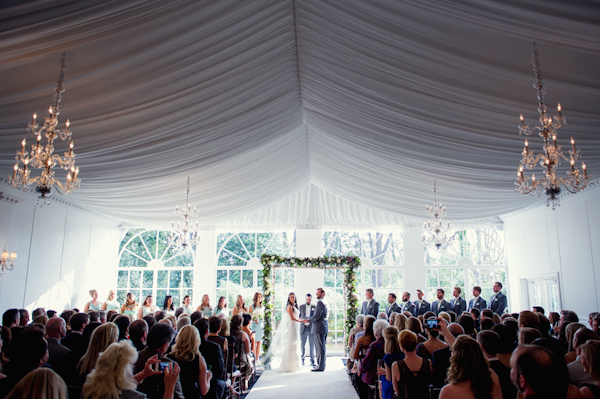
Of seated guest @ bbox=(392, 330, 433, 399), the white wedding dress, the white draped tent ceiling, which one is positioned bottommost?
the white wedding dress

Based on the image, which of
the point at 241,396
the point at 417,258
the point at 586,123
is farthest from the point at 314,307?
the point at 586,123

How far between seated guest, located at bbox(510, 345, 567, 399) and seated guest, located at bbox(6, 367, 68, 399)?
7.35ft

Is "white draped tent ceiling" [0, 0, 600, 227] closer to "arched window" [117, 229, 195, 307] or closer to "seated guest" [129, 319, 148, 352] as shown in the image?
"seated guest" [129, 319, 148, 352]

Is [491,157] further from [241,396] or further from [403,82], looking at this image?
[241,396]

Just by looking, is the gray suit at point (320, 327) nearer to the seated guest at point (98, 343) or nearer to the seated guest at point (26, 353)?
the seated guest at point (98, 343)

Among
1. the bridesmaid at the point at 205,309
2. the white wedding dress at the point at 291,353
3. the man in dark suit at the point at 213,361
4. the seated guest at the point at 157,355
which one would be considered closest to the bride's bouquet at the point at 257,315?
the bridesmaid at the point at 205,309

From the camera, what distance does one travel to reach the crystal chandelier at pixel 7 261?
8578 mm

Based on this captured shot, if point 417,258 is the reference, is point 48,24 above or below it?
above

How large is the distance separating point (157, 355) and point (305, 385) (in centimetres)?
559

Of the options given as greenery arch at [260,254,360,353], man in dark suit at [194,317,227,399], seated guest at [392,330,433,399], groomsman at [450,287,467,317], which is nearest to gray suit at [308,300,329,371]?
greenery arch at [260,254,360,353]

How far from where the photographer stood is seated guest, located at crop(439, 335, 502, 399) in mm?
2799

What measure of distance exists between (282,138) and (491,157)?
14.5 feet

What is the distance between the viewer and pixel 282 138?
988 cm

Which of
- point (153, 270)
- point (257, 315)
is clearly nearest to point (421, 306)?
point (257, 315)
